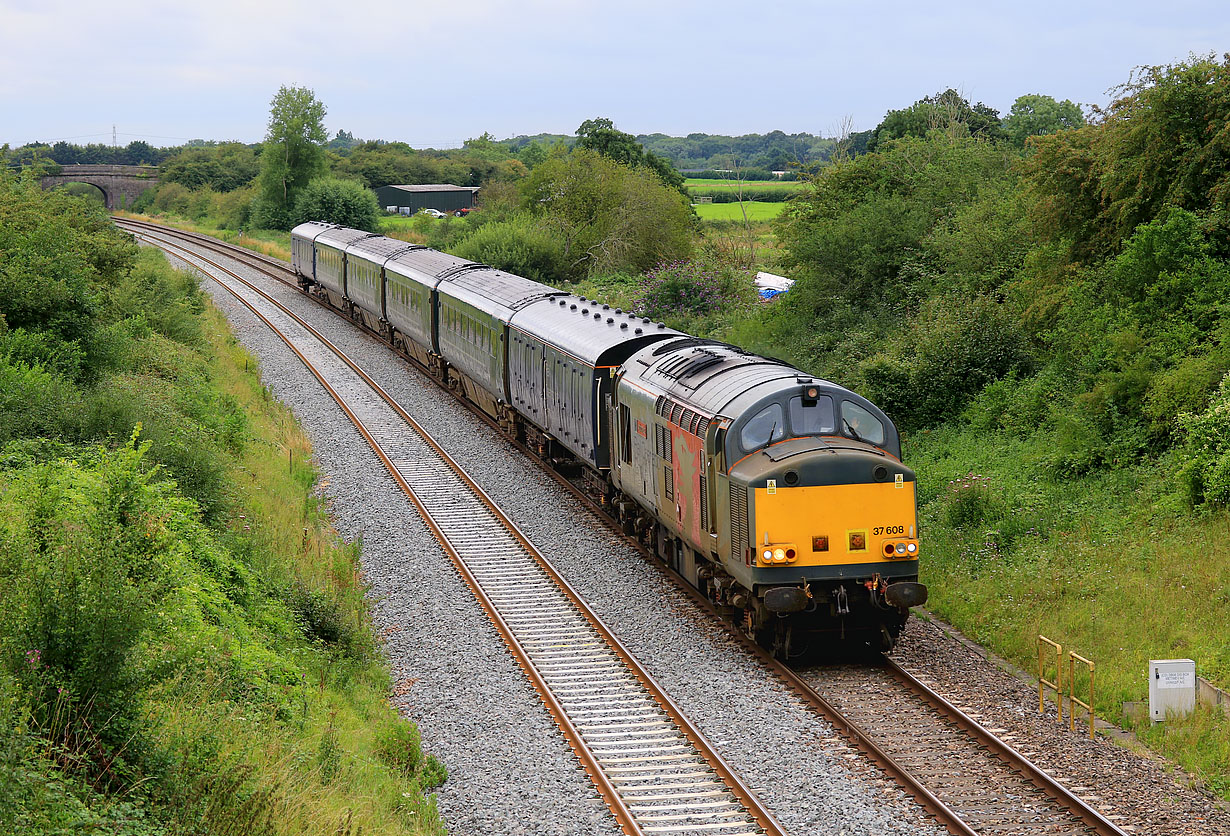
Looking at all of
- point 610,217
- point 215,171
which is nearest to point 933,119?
point 610,217

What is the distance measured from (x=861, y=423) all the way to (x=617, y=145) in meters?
59.1

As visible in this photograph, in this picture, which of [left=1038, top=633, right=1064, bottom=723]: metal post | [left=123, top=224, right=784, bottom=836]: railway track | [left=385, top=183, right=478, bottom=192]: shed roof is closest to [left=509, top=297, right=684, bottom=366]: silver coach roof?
[left=123, top=224, right=784, bottom=836]: railway track

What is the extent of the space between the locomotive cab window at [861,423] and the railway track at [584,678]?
3.85m

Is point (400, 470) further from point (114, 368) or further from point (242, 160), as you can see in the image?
point (242, 160)

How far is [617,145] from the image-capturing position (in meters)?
70.6

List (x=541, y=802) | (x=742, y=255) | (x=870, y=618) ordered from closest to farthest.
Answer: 1. (x=541, y=802)
2. (x=870, y=618)
3. (x=742, y=255)

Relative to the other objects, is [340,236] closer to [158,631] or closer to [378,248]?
[378,248]

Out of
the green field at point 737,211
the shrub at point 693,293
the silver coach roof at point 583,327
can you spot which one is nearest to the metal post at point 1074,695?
the silver coach roof at point 583,327

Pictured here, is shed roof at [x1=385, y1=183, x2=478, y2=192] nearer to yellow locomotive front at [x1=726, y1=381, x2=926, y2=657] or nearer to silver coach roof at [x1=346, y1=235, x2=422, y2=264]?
silver coach roof at [x1=346, y1=235, x2=422, y2=264]

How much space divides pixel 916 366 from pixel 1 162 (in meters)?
24.7

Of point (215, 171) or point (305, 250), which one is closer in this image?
point (305, 250)

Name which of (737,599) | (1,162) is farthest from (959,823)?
(1,162)

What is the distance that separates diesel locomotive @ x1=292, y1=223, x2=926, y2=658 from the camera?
13.2 meters

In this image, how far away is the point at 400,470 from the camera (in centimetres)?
2436
